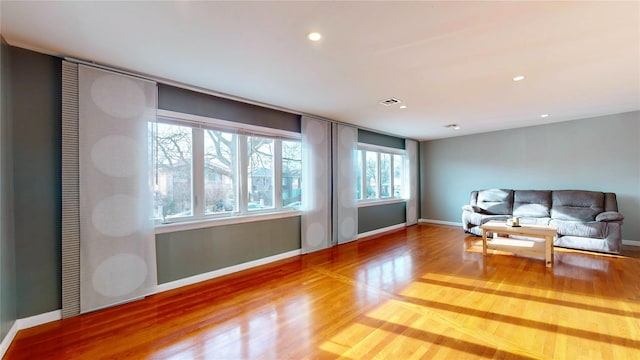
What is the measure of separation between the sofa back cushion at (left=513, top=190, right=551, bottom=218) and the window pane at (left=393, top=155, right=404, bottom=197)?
245cm

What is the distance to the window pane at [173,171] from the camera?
10.2 ft

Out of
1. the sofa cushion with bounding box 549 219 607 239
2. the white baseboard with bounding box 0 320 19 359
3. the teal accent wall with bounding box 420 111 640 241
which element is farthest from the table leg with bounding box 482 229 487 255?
the white baseboard with bounding box 0 320 19 359

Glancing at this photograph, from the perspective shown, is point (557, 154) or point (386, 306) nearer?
point (386, 306)

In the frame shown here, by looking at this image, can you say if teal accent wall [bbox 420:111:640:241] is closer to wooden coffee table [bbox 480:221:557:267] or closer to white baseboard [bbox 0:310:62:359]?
wooden coffee table [bbox 480:221:557:267]

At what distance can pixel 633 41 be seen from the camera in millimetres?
2281

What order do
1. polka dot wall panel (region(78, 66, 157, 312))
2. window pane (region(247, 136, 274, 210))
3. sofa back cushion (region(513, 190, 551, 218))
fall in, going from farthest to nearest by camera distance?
1. sofa back cushion (region(513, 190, 551, 218))
2. window pane (region(247, 136, 274, 210))
3. polka dot wall panel (region(78, 66, 157, 312))

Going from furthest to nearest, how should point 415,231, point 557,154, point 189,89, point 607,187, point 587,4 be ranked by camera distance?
1. point 415,231
2. point 557,154
3. point 607,187
4. point 189,89
5. point 587,4

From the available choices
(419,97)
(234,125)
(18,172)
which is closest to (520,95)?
(419,97)

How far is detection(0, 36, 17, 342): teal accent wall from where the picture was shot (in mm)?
2047

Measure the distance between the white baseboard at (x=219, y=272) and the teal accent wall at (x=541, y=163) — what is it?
188 inches

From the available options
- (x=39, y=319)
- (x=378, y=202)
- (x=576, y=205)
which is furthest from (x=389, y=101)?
(x=39, y=319)

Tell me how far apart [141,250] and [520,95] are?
4.97m

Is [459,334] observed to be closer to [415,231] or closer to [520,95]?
[520,95]

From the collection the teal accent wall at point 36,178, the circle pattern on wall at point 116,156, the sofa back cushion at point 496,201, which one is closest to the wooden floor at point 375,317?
the teal accent wall at point 36,178
